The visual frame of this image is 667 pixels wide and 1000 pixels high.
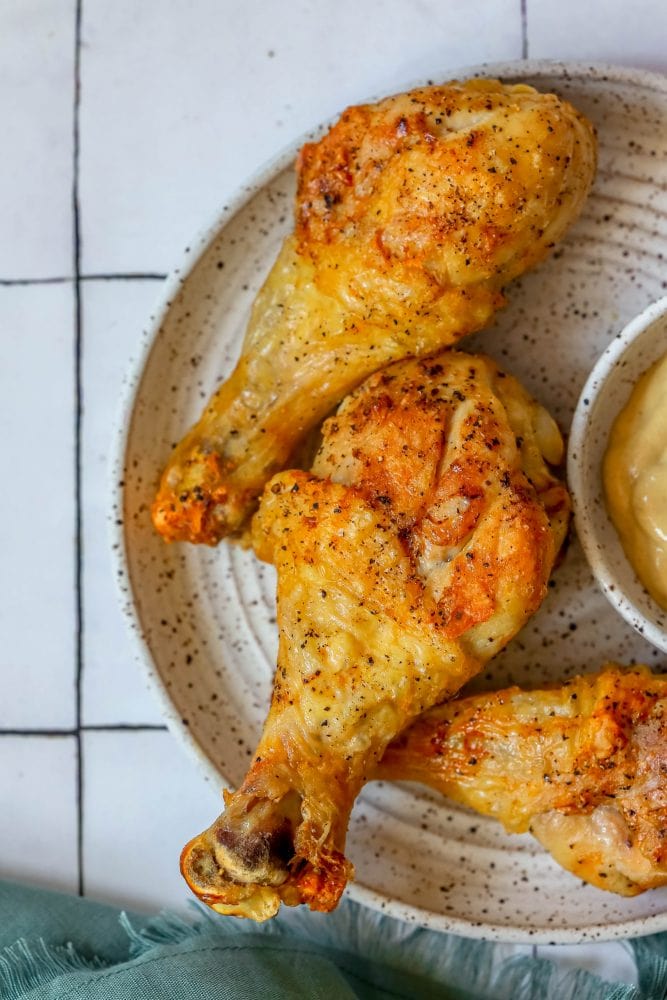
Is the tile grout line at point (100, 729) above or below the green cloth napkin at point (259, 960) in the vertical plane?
above

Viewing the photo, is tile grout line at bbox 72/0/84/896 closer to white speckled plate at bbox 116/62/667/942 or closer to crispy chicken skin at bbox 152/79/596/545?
white speckled plate at bbox 116/62/667/942

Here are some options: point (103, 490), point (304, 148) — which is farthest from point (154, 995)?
point (304, 148)

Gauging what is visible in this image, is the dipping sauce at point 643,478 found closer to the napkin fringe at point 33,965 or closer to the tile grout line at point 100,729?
the tile grout line at point 100,729

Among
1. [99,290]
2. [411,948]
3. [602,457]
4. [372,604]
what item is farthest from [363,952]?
[99,290]

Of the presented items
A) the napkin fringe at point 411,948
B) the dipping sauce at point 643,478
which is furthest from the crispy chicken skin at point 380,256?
the napkin fringe at point 411,948

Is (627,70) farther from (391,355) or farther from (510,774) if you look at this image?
(510,774)

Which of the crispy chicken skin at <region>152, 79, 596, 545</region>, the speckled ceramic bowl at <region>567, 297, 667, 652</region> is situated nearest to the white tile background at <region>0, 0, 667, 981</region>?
the crispy chicken skin at <region>152, 79, 596, 545</region>
